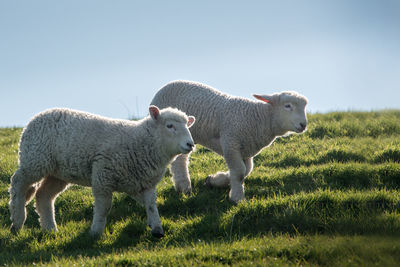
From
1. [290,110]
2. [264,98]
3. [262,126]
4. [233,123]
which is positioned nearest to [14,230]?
[233,123]

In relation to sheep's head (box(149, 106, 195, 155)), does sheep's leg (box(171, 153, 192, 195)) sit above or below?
below

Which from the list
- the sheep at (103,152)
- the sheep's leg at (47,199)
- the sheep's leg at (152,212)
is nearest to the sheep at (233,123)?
the sheep at (103,152)

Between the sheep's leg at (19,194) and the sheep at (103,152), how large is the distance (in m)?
0.01

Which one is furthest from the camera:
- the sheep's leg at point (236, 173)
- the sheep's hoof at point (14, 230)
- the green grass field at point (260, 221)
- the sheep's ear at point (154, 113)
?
the sheep's leg at point (236, 173)

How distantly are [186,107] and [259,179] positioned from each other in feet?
6.31

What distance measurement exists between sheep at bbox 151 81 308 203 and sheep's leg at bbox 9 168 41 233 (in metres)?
2.55

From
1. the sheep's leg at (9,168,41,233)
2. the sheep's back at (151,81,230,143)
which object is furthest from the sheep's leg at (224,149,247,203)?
the sheep's leg at (9,168,41,233)

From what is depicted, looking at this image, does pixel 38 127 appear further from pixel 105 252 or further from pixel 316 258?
pixel 316 258

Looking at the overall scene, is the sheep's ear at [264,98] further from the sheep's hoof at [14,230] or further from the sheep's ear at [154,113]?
the sheep's hoof at [14,230]

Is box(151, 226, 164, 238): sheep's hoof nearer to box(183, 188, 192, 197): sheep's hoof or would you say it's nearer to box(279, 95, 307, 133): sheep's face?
box(183, 188, 192, 197): sheep's hoof

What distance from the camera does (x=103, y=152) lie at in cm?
593

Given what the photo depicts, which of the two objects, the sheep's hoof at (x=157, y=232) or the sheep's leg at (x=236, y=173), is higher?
the sheep's leg at (x=236, y=173)

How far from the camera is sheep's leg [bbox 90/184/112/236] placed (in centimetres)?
589

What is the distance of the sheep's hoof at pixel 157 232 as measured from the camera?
19.5ft
